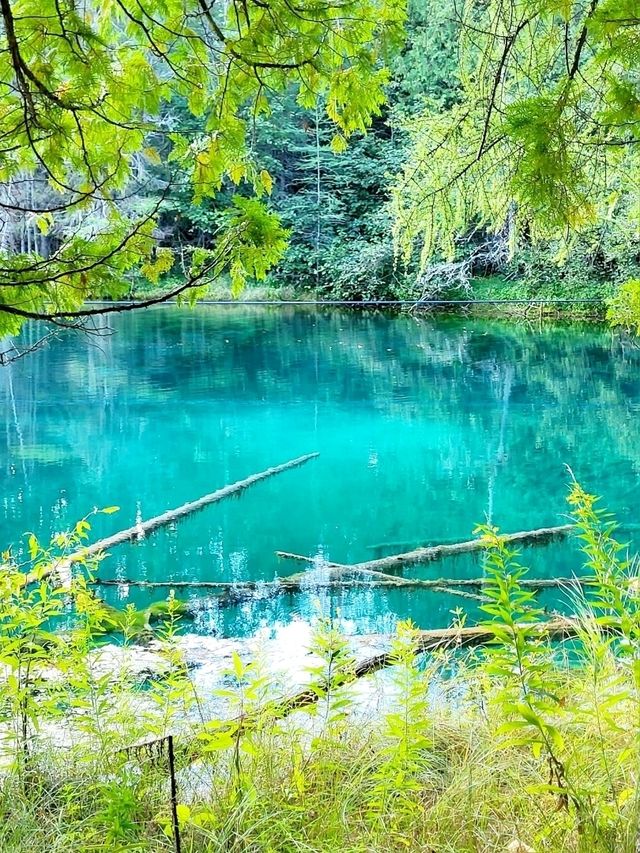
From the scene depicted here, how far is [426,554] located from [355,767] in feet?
9.66

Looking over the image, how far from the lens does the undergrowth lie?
5.17ft

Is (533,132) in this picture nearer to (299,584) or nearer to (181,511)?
(299,584)

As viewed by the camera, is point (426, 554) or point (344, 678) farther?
point (426, 554)

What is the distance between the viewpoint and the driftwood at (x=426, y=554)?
15.6 feet

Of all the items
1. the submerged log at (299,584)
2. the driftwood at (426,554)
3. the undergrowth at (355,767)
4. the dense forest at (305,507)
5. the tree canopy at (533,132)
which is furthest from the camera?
the driftwood at (426,554)

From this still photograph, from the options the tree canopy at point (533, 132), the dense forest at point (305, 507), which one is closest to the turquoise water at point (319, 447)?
the dense forest at point (305, 507)

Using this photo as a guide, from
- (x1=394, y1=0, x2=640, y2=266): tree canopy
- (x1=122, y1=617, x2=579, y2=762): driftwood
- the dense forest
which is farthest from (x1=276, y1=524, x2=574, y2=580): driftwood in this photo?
(x1=394, y1=0, x2=640, y2=266): tree canopy

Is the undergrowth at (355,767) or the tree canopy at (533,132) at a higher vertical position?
the tree canopy at (533,132)

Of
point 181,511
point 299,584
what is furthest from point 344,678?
point 181,511

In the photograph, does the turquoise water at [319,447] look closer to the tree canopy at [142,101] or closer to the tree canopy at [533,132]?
the tree canopy at [533,132]

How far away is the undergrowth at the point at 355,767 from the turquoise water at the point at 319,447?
6.25 ft

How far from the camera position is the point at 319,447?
311 inches

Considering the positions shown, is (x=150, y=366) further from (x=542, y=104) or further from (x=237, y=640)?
(x=542, y=104)

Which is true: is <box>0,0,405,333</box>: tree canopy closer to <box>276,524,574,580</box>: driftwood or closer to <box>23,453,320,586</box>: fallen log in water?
<box>23,453,320,586</box>: fallen log in water
